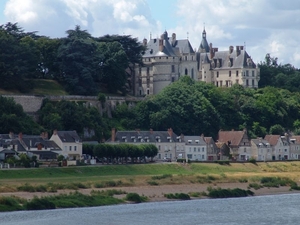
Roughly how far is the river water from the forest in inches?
1171

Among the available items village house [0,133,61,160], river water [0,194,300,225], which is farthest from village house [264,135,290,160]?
river water [0,194,300,225]

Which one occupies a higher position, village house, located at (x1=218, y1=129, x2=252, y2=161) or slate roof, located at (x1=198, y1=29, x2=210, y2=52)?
slate roof, located at (x1=198, y1=29, x2=210, y2=52)

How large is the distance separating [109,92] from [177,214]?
180ft

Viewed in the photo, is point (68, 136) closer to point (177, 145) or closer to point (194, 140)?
point (177, 145)

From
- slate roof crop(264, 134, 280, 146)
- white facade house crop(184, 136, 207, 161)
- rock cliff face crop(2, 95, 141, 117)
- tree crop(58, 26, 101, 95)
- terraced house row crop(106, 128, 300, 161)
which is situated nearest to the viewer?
terraced house row crop(106, 128, 300, 161)

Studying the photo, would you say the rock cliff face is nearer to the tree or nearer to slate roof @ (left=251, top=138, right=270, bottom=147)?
the tree

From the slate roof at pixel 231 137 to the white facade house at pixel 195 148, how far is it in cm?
496

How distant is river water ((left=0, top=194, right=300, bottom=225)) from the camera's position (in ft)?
201

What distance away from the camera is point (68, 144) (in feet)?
→ 309

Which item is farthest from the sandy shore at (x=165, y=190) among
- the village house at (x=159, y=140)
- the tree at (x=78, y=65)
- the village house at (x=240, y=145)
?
the tree at (x=78, y=65)

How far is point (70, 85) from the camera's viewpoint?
4451 inches

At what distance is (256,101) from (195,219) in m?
61.7

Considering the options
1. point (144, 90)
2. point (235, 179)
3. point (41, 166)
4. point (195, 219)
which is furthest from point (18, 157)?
point (144, 90)

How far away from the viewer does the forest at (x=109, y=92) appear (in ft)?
338
